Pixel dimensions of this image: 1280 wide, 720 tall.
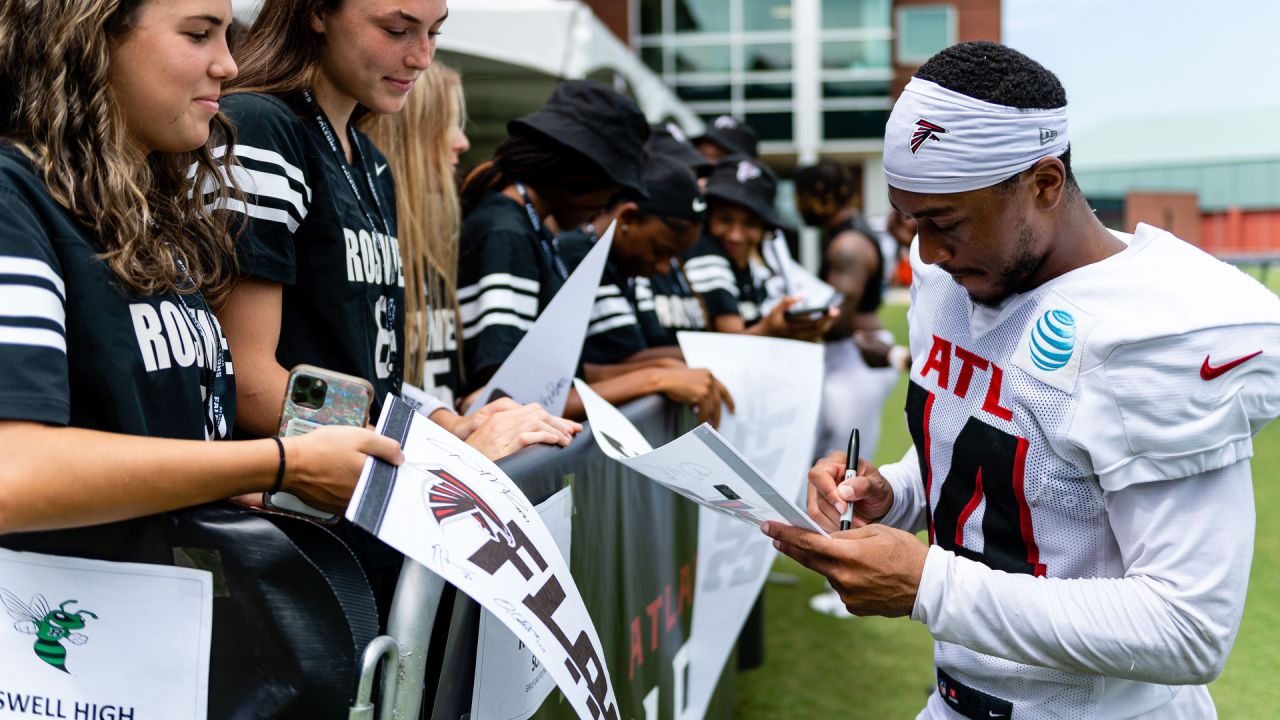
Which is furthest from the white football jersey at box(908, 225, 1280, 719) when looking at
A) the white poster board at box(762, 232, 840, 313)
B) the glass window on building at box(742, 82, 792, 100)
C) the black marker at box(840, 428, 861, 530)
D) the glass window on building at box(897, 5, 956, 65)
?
the glass window on building at box(897, 5, 956, 65)

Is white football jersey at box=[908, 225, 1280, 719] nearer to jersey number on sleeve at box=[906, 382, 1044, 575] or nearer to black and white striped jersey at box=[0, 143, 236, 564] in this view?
jersey number on sleeve at box=[906, 382, 1044, 575]

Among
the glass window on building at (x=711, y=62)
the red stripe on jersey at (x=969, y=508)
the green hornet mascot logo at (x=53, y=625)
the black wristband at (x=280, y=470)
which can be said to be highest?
the glass window on building at (x=711, y=62)

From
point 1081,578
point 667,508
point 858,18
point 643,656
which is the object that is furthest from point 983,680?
point 858,18

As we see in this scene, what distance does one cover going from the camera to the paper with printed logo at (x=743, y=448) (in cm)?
346

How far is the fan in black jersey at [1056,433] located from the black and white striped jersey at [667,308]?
248 centimetres

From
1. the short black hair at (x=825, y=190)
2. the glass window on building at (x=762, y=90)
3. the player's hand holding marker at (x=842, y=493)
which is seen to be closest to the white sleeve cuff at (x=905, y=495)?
the player's hand holding marker at (x=842, y=493)

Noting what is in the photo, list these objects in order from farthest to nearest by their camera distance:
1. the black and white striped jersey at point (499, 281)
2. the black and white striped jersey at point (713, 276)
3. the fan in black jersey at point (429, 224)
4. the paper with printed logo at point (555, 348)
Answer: the black and white striped jersey at point (713, 276), the black and white striped jersey at point (499, 281), the fan in black jersey at point (429, 224), the paper with printed logo at point (555, 348)

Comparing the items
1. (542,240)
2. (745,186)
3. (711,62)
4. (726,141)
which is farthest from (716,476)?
(711,62)

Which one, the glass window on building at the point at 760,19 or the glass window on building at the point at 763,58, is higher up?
the glass window on building at the point at 760,19

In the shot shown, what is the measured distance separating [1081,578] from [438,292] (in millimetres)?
1824

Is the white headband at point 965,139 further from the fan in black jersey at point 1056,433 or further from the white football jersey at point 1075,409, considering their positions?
the white football jersey at point 1075,409

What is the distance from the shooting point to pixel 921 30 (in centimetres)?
3419

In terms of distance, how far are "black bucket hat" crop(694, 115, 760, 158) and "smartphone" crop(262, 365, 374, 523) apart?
5235 millimetres

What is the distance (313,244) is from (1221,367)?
1.48 m
